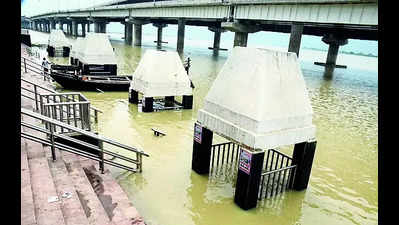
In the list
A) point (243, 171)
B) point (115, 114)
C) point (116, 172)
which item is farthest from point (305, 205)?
point (115, 114)

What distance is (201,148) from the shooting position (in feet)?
30.8

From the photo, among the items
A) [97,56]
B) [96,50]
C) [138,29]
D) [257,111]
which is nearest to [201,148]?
[257,111]

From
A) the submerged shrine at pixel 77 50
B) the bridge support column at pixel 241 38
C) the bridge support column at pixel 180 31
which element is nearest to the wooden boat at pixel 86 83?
the submerged shrine at pixel 77 50

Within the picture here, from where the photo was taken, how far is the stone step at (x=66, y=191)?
5.59 metres

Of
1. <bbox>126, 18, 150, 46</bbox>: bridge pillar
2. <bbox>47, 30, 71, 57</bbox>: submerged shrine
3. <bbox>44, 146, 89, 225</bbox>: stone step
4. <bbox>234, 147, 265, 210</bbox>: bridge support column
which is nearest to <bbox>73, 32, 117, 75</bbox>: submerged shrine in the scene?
<bbox>47, 30, 71, 57</bbox>: submerged shrine

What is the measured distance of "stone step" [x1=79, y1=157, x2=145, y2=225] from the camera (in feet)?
19.6

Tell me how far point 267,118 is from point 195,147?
119 inches

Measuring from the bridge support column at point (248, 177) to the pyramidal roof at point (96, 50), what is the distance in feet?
64.1

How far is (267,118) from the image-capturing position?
293 inches

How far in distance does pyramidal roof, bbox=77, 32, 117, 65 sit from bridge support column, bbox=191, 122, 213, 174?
1730 cm

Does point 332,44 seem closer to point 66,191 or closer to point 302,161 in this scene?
point 302,161

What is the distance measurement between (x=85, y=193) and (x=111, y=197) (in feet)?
1.97

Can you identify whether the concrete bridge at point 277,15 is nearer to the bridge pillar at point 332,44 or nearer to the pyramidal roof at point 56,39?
the bridge pillar at point 332,44
